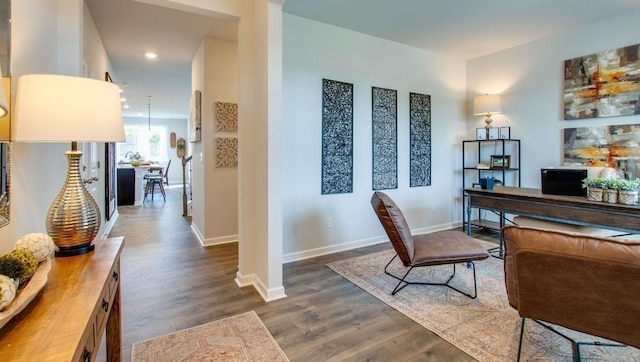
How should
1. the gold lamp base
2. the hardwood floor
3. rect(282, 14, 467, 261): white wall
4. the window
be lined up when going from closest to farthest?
the gold lamp base < the hardwood floor < rect(282, 14, 467, 261): white wall < the window

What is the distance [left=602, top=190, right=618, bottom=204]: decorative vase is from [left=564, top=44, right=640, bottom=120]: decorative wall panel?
5.26 ft

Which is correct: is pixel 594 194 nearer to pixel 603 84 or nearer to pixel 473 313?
pixel 473 313

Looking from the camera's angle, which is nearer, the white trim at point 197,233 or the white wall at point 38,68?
the white wall at point 38,68

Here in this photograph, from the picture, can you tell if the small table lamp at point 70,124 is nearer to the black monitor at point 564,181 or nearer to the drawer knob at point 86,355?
the drawer knob at point 86,355

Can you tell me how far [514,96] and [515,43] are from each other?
70 cm

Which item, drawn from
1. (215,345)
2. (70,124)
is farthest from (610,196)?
(70,124)

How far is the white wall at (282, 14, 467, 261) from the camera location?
11.4 ft

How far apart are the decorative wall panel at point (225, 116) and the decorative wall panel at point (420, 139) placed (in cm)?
248

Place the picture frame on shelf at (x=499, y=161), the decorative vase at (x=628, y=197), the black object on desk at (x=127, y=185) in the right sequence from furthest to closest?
the black object on desk at (x=127, y=185)
the picture frame on shelf at (x=499, y=161)
the decorative vase at (x=628, y=197)

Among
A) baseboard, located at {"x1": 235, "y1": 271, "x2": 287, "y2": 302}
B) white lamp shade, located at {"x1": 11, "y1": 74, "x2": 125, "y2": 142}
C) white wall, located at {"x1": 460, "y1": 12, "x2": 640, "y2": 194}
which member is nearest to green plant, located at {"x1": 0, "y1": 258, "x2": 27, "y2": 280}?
white lamp shade, located at {"x1": 11, "y1": 74, "x2": 125, "y2": 142}

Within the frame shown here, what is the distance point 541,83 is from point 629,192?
2253 millimetres

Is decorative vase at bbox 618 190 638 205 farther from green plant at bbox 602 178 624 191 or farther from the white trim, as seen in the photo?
the white trim

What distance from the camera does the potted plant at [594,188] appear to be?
Result: 256cm

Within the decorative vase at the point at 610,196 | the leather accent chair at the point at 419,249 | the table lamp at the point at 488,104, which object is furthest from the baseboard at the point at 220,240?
the decorative vase at the point at 610,196
